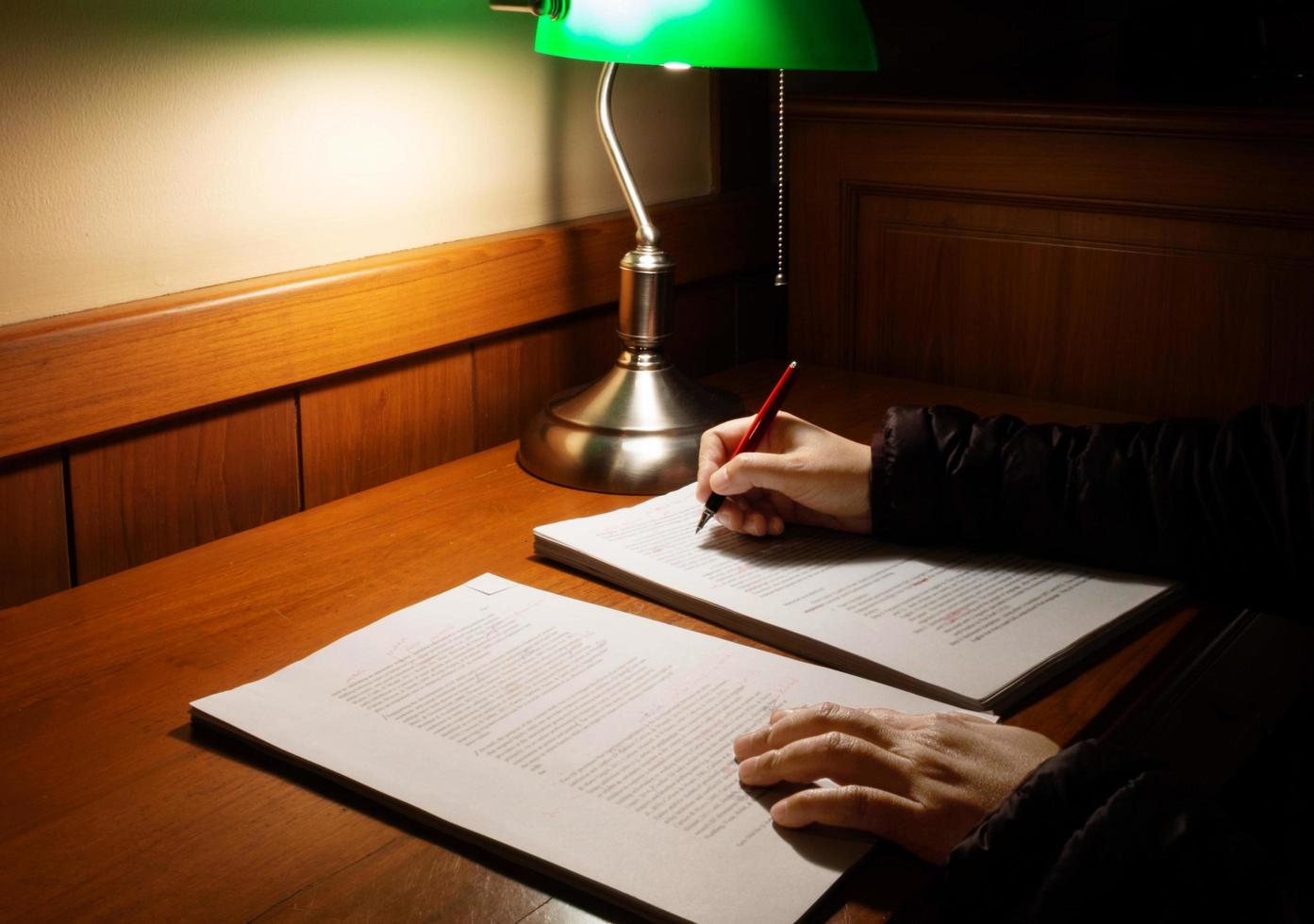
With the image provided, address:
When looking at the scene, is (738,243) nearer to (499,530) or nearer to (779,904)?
(499,530)

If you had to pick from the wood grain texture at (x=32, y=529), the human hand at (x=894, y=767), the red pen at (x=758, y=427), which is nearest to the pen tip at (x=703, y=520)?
the red pen at (x=758, y=427)

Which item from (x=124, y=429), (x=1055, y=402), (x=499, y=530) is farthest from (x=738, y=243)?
(x=124, y=429)

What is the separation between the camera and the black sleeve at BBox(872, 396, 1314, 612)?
1.01 meters

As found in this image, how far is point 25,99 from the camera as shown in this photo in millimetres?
956

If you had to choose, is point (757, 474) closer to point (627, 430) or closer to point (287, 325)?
point (627, 430)

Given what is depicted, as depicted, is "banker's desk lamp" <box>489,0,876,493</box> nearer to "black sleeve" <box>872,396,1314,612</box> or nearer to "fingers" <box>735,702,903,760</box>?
"black sleeve" <box>872,396,1314,612</box>

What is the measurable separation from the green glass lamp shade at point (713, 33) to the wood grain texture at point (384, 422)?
1.23ft

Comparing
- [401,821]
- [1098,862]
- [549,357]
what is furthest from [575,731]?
[549,357]

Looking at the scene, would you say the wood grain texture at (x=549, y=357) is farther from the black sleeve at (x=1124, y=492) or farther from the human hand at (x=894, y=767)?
the human hand at (x=894, y=767)

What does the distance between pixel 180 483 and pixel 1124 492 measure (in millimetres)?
782

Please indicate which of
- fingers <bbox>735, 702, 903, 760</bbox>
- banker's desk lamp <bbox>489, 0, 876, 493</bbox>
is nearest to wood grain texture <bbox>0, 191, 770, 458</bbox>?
banker's desk lamp <bbox>489, 0, 876, 493</bbox>

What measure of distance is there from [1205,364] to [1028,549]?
49 centimetres

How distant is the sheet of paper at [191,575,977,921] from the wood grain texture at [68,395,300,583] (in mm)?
296

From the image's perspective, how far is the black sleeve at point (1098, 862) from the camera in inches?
25.8
